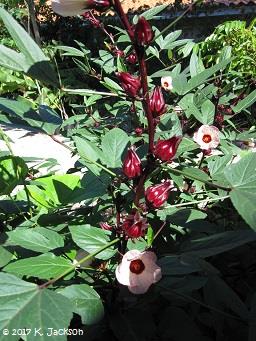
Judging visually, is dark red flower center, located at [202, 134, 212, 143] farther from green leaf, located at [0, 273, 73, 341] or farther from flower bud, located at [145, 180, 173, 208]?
green leaf, located at [0, 273, 73, 341]

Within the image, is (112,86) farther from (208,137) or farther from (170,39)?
(170,39)

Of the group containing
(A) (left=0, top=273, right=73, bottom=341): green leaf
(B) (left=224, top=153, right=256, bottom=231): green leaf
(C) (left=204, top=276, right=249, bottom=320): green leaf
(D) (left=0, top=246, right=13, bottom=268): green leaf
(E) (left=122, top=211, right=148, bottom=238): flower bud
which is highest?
(B) (left=224, top=153, right=256, bottom=231): green leaf

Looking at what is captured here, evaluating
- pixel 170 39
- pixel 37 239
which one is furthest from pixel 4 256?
pixel 170 39

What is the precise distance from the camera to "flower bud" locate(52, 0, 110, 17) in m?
0.63

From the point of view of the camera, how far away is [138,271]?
74 cm

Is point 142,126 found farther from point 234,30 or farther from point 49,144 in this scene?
point 49,144

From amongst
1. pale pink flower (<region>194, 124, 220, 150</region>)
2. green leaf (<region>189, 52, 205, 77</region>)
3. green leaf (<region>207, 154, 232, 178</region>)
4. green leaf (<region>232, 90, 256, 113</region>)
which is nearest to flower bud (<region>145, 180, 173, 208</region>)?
green leaf (<region>207, 154, 232, 178</region>)

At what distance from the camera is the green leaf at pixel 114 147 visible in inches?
37.7

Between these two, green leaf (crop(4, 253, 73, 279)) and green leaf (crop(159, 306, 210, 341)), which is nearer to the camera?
green leaf (crop(4, 253, 73, 279))

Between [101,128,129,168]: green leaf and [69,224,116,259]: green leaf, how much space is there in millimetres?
181

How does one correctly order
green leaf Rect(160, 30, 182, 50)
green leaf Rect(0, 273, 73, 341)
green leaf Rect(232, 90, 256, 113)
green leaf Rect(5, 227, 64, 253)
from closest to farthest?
green leaf Rect(0, 273, 73, 341) < green leaf Rect(5, 227, 64, 253) < green leaf Rect(232, 90, 256, 113) < green leaf Rect(160, 30, 182, 50)

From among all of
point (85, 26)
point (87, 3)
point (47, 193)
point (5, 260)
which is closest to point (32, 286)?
point (5, 260)

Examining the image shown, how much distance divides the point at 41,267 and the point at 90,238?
132mm

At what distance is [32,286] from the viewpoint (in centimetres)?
65
